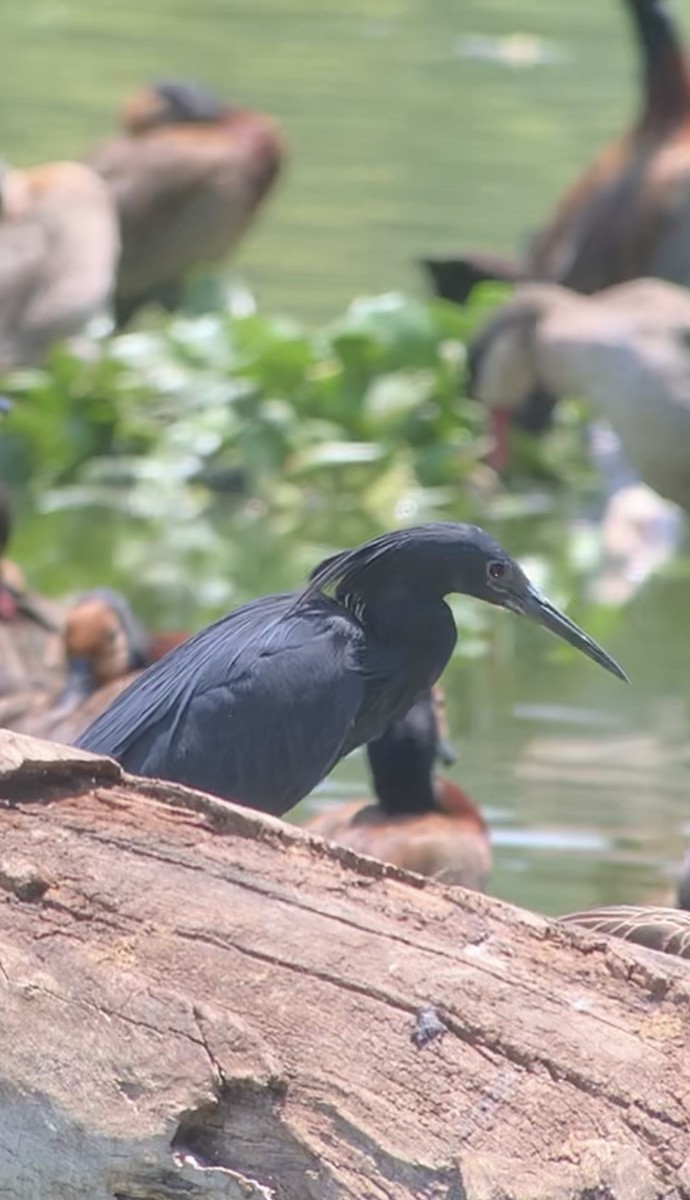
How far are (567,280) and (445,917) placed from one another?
6.70 metres

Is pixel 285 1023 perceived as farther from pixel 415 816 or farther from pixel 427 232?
pixel 427 232

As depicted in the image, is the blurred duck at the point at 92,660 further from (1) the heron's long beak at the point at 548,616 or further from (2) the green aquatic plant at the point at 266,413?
(2) the green aquatic plant at the point at 266,413

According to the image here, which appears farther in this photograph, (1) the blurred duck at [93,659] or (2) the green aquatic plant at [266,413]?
(2) the green aquatic plant at [266,413]

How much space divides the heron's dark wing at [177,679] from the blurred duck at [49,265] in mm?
5165

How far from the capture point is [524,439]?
8977mm

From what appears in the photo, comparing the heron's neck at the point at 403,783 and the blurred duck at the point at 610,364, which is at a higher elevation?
the heron's neck at the point at 403,783

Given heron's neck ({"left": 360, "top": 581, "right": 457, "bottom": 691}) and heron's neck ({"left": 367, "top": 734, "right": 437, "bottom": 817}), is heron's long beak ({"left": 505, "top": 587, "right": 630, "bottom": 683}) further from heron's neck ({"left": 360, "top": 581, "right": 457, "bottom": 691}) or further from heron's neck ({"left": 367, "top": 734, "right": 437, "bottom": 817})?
heron's neck ({"left": 367, "top": 734, "right": 437, "bottom": 817})

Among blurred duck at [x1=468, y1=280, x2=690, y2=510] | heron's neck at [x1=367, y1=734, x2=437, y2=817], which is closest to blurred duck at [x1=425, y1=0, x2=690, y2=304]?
blurred duck at [x1=468, y1=280, x2=690, y2=510]

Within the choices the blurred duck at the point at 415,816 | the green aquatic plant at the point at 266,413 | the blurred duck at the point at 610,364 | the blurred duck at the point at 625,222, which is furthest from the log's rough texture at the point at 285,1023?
the blurred duck at the point at 625,222

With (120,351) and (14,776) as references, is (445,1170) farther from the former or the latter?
(120,351)

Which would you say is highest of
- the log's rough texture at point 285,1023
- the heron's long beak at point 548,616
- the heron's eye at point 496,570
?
the log's rough texture at point 285,1023

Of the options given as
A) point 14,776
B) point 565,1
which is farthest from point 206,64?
point 14,776

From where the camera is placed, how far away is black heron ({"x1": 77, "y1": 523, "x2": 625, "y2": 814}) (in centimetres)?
393

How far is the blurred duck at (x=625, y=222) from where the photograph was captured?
9.38 m
